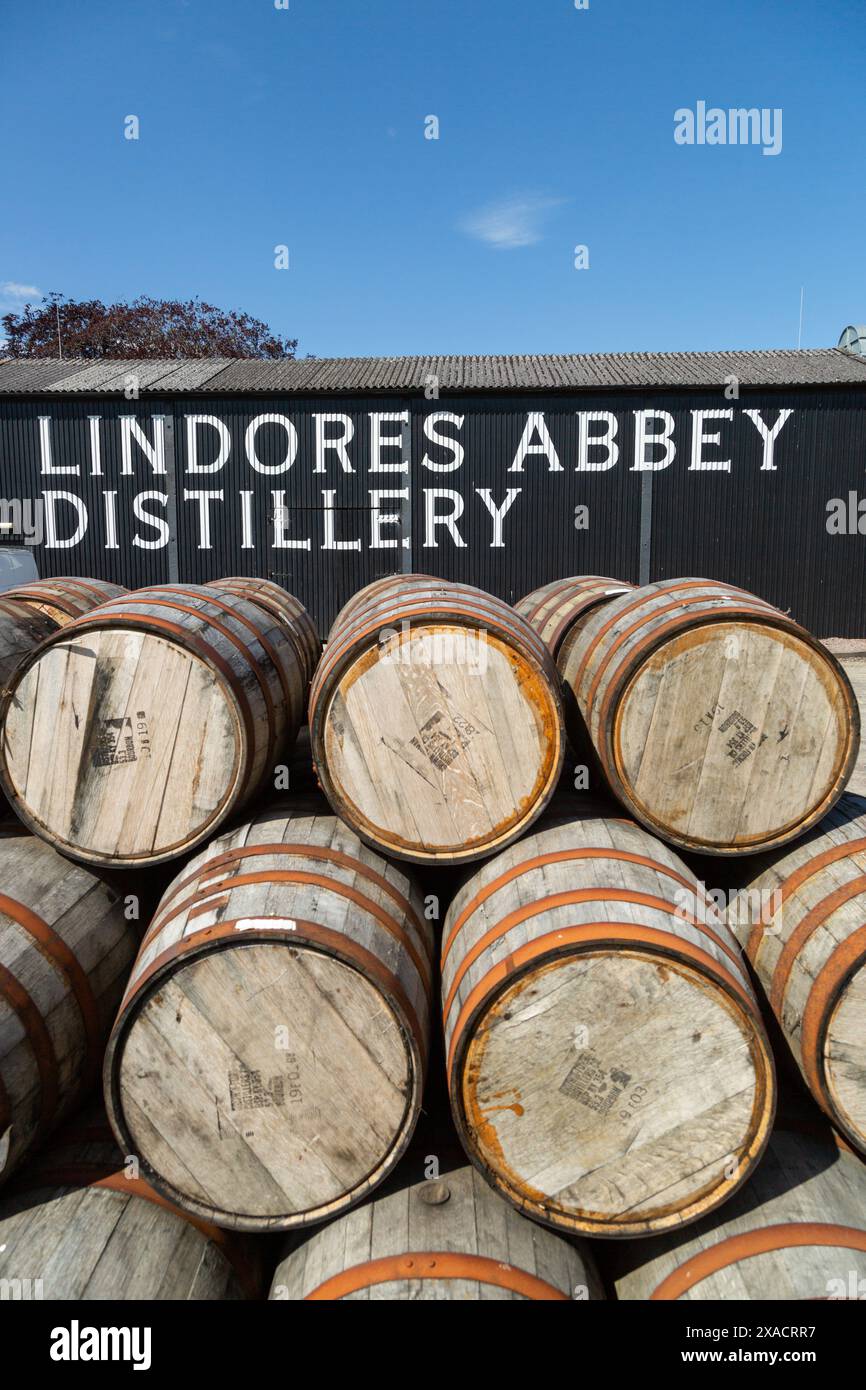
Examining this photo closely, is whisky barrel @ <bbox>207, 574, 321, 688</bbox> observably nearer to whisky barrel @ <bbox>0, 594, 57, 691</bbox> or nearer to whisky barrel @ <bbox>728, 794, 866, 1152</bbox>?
whisky barrel @ <bbox>0, 594, 57, 691</bbox>

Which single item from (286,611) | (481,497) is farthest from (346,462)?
(286,611)

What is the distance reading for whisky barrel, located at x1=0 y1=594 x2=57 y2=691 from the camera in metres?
3.68

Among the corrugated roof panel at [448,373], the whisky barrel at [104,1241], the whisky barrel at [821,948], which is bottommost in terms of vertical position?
the whisky barrel at [104,1241]

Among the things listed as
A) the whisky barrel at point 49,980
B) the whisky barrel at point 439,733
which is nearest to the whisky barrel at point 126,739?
the whisky barrel at point 49,980

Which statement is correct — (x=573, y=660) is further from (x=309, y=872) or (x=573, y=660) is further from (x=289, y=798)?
(x=309, y=872)

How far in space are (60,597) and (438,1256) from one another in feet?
12.4

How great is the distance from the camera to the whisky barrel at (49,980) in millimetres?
2625

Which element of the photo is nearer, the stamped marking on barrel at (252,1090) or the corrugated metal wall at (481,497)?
the stamped marking on barrel at (252,1090)

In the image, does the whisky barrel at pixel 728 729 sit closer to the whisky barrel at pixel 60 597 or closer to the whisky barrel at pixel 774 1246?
the whisky barrel at pixel 774 1246

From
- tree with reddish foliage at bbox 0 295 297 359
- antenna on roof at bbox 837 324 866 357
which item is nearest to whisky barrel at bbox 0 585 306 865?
antenna on roof at bbox 837 324 866 357

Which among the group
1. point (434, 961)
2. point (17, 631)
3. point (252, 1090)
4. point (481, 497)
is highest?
point (481, 497)

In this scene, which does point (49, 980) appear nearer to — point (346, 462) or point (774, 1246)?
point (774, 1246)

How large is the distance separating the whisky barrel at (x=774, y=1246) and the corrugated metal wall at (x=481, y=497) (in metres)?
14.7

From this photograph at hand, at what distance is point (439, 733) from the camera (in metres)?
2.94
